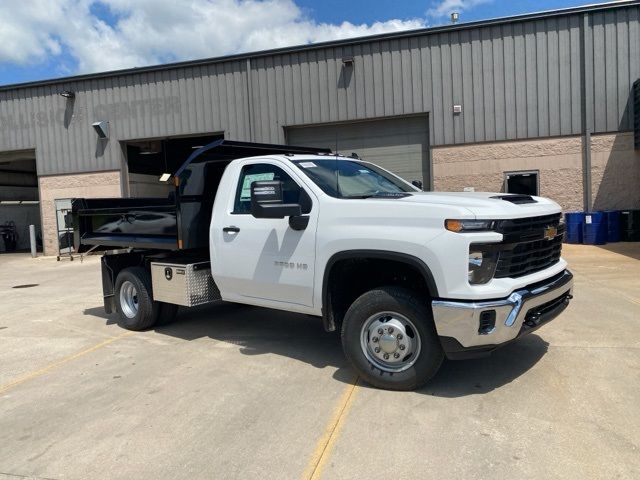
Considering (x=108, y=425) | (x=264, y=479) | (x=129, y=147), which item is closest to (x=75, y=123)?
(x=129, y=147)

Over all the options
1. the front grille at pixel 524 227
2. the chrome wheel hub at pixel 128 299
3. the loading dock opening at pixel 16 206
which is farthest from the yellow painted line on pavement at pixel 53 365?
the loading dock opening at pixel 16 206

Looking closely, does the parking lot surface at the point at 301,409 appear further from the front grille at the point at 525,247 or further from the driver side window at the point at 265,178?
the driver side window at the point at 265,178

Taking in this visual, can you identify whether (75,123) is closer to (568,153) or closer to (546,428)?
(568,153)

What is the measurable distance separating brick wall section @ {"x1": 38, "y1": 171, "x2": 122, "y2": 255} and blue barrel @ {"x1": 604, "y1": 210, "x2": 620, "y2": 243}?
55.0 ft

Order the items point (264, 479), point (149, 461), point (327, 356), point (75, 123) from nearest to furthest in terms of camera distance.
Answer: point (264, 479)
point (149, 461)
point (327, 356)
point (75, 123)

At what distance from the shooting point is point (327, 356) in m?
5.50

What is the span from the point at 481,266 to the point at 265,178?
2482 mm

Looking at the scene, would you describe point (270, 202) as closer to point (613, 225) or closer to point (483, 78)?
point (483, 78)

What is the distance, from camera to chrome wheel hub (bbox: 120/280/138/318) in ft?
23.6

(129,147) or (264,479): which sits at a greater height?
(129,147)

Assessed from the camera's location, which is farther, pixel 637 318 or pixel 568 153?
pixel 568 153

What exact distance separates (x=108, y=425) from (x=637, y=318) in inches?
241

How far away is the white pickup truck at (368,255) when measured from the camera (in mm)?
3936

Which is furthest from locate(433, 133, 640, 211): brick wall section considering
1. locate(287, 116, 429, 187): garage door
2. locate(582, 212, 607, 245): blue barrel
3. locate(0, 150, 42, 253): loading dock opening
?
locate(0, 150, 42, 253): loading dock opening
